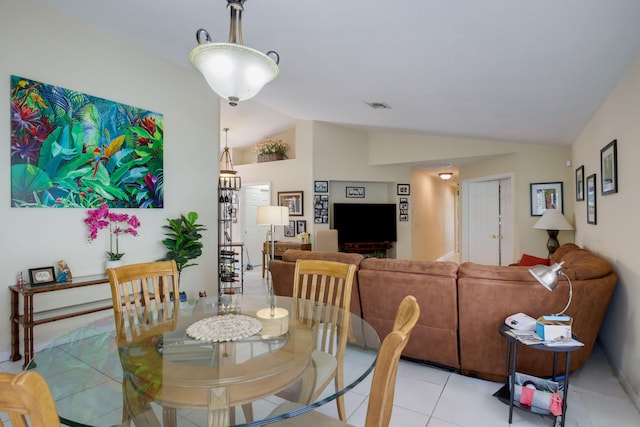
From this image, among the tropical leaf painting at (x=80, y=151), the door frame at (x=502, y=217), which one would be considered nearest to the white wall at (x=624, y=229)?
the door frame at (x=502, y=217)

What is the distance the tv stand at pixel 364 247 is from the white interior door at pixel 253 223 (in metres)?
2.15

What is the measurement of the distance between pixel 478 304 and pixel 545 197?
375 centimetres

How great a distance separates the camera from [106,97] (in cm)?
362

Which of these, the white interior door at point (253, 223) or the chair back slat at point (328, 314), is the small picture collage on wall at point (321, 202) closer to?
the white interior door at point (253, 223)

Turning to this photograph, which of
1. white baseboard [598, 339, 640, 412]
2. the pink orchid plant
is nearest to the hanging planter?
the pink orchid plant

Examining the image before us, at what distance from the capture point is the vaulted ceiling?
2.08 metres

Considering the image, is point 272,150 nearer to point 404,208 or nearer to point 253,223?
point 253,223

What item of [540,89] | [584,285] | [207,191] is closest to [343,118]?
[207,191]

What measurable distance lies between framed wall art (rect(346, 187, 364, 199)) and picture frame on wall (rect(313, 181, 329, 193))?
61 cm

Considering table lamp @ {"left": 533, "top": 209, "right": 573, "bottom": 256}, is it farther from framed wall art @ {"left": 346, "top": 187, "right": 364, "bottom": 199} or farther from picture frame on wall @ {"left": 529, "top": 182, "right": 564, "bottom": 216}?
framed wall art @ {"left": 346, "top": 187, "right": 364, "bottom": 199}

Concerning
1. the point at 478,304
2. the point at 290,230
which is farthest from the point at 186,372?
the point at 290,230

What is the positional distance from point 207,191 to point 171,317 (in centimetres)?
289

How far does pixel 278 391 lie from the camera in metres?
1.28

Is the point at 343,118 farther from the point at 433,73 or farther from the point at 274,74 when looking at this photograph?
the point at 274,74
